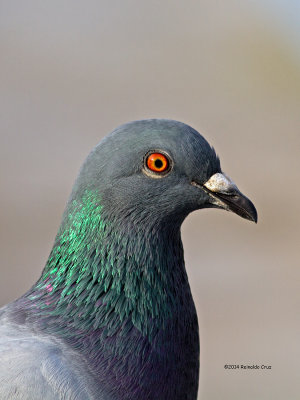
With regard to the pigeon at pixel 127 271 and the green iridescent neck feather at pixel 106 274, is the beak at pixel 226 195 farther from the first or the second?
the green iridescent neck feather at pixel 106 274

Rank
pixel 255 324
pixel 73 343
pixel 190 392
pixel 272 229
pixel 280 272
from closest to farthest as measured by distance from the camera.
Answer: pixel 73 343, pixel 190 392, pixel 255 324, pixel 280 272, pixel 272 229

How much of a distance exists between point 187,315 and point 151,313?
0.70 feet

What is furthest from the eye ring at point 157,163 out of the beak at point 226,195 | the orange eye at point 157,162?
the beak at point 226,195

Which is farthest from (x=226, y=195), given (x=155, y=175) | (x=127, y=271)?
(x=127, y=271)

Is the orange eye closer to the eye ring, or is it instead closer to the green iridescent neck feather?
the eye ring

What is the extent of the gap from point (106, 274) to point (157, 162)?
1.90 feet

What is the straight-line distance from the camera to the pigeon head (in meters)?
3.69

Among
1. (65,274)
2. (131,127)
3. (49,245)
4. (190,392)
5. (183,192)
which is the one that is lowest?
(190,392)

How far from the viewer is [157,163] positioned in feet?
12.1

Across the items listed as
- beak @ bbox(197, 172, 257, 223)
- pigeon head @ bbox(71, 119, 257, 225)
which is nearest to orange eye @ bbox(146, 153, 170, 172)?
pigeon head @ bbox(71, 119, 257, 225)

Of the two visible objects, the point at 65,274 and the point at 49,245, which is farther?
the point at 49,245

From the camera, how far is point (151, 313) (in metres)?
3.83

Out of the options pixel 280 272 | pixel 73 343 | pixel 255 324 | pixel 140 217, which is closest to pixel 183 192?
pixel 140 217

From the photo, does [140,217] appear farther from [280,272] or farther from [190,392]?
[280,272]
